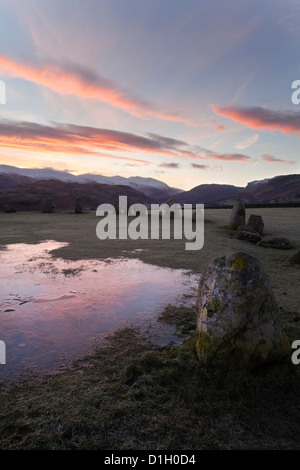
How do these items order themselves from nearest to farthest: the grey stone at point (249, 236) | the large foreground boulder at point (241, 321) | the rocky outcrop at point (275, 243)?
1. the large foreground boulder at point (241, 321)
2. the rocky outcrop at point (275, 243)
3. the grey stone at point (249, 236)

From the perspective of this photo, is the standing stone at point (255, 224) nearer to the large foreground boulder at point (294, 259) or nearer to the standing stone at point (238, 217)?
the standing stone at point (238, 217)

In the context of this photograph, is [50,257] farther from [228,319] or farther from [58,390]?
[228,319]

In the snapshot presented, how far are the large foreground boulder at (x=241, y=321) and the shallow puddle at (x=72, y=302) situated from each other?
118 cm

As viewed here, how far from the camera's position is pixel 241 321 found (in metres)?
3.46

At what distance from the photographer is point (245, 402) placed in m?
3.03

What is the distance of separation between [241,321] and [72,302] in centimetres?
388

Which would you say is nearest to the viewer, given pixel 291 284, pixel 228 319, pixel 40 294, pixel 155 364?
pixel 228 319

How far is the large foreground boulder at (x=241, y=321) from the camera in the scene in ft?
11.4

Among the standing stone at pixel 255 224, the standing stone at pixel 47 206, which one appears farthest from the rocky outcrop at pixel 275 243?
the standing stone at pixel 47 206

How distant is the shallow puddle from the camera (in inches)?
168

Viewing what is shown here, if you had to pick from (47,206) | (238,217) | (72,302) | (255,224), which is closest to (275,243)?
(255,224)
